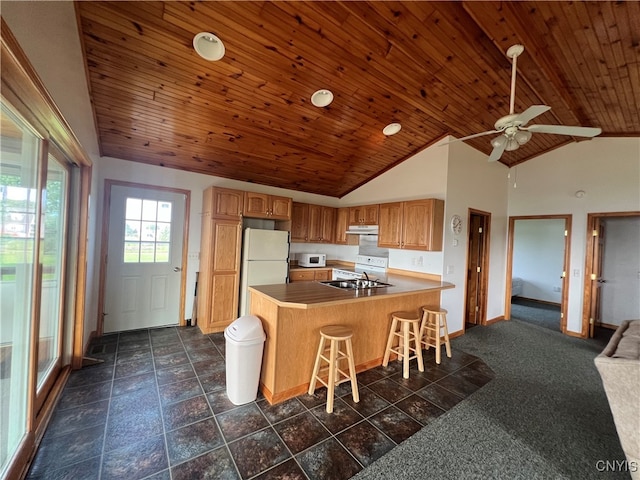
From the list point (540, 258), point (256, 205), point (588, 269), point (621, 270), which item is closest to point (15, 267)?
point (256, 205)

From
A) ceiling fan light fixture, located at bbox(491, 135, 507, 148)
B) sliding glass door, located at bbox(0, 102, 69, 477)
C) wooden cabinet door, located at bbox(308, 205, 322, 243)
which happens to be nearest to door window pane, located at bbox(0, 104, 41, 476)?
sliding glass door, located at bbox(0, 102, 69, 477)

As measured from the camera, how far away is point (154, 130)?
3.11m

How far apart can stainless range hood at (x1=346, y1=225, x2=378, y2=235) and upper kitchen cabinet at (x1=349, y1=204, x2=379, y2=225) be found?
63 mm

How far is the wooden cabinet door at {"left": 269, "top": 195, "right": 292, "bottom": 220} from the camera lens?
13.9ft

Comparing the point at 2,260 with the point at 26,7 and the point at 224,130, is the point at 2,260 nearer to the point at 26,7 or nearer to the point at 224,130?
the point at 26,7

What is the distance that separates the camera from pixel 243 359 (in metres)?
2.20

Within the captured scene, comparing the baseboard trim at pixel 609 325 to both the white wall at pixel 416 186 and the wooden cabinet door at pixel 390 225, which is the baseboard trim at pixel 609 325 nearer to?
the white wall at pixel 416 186

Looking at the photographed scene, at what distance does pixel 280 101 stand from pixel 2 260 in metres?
2.55

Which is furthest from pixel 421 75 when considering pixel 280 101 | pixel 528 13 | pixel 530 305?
pixel 530 305

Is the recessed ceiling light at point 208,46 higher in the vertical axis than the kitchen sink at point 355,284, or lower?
higher

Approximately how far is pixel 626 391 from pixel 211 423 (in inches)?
102

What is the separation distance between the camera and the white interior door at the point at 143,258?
354 cm

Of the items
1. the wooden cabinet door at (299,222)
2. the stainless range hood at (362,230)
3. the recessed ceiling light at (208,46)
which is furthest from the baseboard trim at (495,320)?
the recessed ceiling light at (208,46)

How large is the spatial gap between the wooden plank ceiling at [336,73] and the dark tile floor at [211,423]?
2769mm
